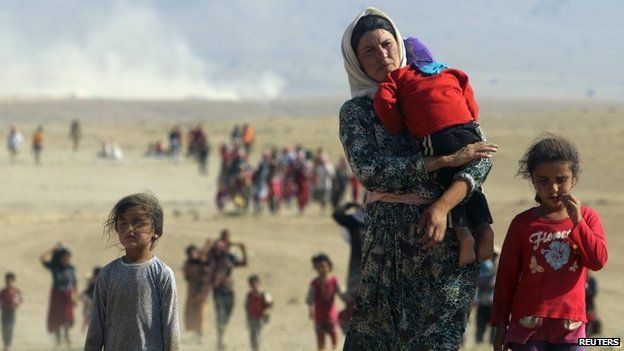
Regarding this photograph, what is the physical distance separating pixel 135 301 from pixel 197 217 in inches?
834

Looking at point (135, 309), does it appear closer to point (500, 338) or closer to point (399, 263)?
point (399, 263)

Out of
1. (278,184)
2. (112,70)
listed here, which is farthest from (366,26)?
(112,70)

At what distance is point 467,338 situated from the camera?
1608 cm

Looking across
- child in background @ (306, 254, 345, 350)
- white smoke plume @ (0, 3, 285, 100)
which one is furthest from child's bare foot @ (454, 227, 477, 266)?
white smoke plume @ (0, 3, 285, 100)

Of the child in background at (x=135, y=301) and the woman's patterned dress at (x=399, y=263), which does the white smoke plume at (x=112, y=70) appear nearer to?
the child in background at (x=135, y=301)

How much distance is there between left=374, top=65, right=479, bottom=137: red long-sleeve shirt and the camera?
5316 mm

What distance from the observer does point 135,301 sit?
5.62m

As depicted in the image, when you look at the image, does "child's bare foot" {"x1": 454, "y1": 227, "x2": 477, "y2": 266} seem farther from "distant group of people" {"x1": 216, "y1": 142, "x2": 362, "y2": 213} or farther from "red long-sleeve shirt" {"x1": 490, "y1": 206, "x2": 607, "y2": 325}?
"distant group of people" {"x1": 216, "y1": 142, "x2": 362, "y2": 213}

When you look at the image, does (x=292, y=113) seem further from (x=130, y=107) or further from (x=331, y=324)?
(x=331, y=324)

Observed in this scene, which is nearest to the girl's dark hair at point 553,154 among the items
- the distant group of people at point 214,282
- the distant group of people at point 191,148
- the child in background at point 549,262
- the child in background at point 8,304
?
the child in background at point 549,262

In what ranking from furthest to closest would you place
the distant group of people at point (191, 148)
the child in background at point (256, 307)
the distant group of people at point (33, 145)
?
the distant group of people at point (33, 145) < the distant group of people at point (191, 148) < the child in background at point (256, 307)

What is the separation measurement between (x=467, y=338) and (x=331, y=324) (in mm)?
3674

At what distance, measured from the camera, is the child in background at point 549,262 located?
5531 millimetres

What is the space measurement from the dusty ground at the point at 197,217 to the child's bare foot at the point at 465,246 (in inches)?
101
